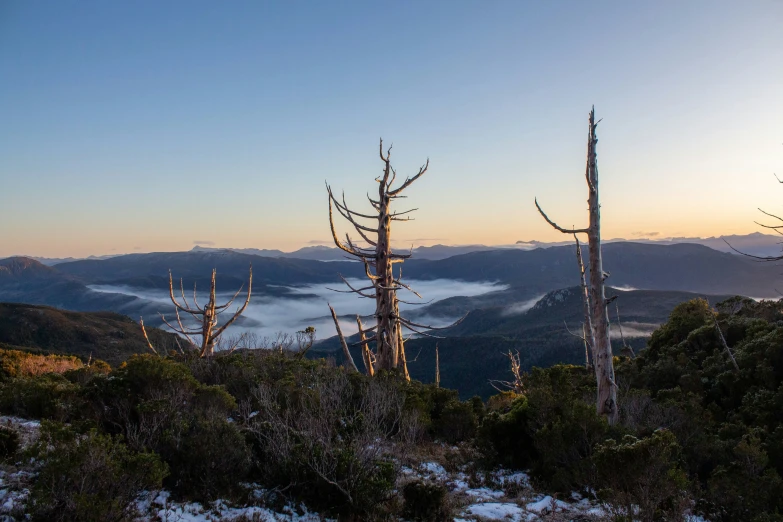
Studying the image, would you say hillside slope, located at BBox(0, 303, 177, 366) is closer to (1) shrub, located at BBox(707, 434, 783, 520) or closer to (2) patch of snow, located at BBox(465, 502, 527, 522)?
(2) patch of snow, located at BBox(465, 502, 527, 522)

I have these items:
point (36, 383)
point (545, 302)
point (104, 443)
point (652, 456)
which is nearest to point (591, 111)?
point (652, 456)

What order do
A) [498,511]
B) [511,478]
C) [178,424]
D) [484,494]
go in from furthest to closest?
[511,478], [484,494], [498,511], [178,424]

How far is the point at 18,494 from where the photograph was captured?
164 inches

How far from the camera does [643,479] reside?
15.3 feet

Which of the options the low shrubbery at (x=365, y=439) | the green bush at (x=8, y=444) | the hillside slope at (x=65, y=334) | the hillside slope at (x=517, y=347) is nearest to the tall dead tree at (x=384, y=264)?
the low shrubbery at (x=365, y=439)

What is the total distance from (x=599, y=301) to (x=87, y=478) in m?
7.36

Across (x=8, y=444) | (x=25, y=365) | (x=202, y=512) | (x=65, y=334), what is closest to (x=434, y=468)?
(x=202, y=512)

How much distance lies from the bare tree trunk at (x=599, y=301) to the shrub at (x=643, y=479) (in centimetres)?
293

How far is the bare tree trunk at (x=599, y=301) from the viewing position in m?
7.86

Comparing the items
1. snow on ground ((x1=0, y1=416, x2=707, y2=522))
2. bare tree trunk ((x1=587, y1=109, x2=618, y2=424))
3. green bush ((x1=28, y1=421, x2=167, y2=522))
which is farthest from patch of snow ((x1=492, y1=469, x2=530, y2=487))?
green bush ((x1=28, y1=421, x2=167, y2=522))

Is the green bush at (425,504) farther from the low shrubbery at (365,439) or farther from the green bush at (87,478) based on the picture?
the green bush at (87,478)

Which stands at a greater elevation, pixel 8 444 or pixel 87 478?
pixel 87 478

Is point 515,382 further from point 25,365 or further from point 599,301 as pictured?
point 25,365

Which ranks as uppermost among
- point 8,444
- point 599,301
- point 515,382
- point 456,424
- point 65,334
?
point 599,301
